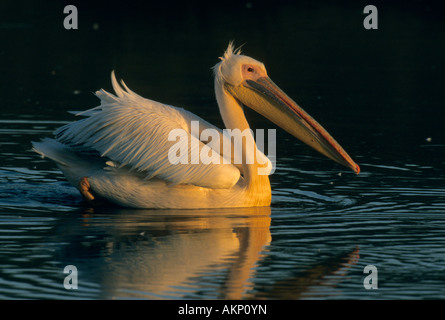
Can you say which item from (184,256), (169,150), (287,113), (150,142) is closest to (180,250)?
(184,256)

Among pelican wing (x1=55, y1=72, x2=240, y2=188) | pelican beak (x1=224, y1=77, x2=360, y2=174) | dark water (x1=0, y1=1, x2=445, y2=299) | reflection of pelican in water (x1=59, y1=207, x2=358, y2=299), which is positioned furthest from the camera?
pelican beak (x1=224, y1=77, x2=360, y2=174)

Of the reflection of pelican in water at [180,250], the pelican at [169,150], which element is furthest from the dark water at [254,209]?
the pelican at [169,150]

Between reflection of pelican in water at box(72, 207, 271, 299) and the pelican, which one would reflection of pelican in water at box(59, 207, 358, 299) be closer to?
reflection of pelican in water at box(72, 207, 271, 299)

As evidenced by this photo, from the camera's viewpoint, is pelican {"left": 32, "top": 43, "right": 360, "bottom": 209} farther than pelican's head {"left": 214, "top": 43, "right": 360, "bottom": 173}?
No

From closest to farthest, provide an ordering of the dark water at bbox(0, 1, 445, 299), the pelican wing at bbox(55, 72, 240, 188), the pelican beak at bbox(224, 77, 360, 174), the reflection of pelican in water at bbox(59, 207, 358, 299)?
the reflection of pelican in water at bbox(59, 207, 358, 299) < the dark water at bbox(0, 1, 445, 299) < the pelican wing at bbox(55, 72, 240, 188) < the pelican beak at bbox(224, 77, 360, 174)

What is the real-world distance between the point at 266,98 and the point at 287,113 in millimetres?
209

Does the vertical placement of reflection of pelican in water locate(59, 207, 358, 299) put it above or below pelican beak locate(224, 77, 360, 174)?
below

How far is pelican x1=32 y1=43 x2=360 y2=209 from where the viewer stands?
7320 millimetres

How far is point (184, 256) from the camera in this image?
6062mm

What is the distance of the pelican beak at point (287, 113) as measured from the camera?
7.68m

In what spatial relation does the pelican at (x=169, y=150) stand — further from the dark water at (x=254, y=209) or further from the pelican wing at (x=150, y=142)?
the dark water at (x=254, y=209)

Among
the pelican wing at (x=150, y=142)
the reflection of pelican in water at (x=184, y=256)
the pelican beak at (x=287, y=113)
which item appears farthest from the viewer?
the pelican beak at (x=287, y=113)

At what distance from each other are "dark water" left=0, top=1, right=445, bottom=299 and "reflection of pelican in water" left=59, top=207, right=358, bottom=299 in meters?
0.02

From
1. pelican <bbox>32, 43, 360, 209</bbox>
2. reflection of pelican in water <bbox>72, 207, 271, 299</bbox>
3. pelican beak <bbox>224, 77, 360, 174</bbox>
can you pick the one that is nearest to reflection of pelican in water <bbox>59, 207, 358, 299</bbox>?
reflection of pelican in water <bbox>72, 207, 271, 299</bbox>
